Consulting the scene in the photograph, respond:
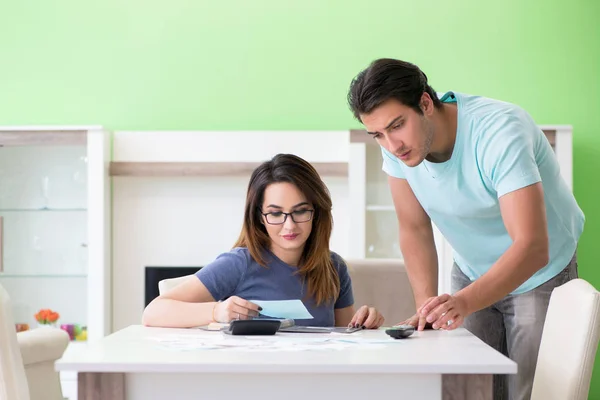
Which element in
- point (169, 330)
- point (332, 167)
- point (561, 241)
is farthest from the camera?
point (332, 167)

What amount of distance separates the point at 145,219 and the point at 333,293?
8.13 feet

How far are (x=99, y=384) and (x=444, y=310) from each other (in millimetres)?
717

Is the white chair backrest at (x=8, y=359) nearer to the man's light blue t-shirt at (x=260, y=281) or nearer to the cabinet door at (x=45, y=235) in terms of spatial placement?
the man's light blue t-shirt at (x=260, y=281)

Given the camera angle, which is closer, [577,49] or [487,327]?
[487,327]

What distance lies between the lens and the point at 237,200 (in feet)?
15.2

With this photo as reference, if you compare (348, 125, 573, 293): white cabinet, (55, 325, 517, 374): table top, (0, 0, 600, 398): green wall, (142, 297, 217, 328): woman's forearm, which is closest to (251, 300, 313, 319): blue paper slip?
(142, 297, 217, 328): woman's forearm

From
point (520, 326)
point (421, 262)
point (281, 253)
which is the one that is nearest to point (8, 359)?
point (281, 253)

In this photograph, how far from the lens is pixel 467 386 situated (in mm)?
1454

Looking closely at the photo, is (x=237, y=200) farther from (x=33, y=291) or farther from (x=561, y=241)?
(x=561, y=241)

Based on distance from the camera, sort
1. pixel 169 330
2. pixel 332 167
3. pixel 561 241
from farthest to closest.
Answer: pixel 332 167, pixel 561 241, pixel 169 330

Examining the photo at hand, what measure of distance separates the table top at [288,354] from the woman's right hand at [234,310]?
80mm

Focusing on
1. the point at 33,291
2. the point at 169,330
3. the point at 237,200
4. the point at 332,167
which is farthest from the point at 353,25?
the point at 169,330

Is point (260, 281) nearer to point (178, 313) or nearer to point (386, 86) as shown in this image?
point (178, 313)

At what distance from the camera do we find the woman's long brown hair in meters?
2.27
